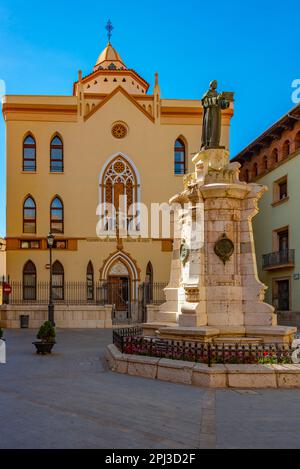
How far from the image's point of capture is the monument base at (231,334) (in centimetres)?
1130

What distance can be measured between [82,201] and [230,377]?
80.4 ft

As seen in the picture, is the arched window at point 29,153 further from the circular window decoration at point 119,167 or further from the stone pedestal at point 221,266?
the stone pedestal at point 221,266

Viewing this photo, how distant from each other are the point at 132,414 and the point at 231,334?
4905 millimetres

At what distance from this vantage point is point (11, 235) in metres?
31.8

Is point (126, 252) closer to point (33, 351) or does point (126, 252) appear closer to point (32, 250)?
point (32, 250)

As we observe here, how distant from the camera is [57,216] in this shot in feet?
107

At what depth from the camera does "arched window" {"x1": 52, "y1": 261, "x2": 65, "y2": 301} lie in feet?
105

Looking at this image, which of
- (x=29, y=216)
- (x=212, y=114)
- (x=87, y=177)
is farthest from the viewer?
(x=87, y=177)

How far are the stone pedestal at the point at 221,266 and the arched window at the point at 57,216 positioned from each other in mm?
20445

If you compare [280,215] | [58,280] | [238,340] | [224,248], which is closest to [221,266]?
[224,248]

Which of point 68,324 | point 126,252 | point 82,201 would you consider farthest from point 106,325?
point 82,201

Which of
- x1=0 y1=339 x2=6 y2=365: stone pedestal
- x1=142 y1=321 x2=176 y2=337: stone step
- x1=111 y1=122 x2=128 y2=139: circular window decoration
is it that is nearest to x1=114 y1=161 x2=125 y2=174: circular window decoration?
x1=111 y1=122 x2=128 y2=139: circular window decoration

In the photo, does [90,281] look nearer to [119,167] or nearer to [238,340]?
[119,167]

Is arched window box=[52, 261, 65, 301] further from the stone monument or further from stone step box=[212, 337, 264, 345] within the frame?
stone step box=[212, 337, 264, 345]
